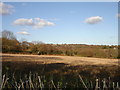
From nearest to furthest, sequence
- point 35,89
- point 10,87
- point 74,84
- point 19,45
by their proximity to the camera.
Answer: point 35,89, point 10,87, point 74,84, point 19,45

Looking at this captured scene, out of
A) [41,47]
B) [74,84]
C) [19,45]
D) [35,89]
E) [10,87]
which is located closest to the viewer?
[35,89]

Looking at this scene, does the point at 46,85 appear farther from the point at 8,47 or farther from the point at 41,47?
the point at 41,47

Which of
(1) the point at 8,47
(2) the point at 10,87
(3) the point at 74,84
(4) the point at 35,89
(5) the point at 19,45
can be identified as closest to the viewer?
(4) the point at 35,89

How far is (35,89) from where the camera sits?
151 cm

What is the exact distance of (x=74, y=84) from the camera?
1.79m

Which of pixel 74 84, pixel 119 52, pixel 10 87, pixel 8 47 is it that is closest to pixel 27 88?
pixel 10 87

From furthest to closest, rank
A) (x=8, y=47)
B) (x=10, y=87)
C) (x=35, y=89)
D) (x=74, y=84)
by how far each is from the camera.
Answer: (x=8, y=47)
(x=74, y=84)
(x=10, y=87)
(x=35, y=89)

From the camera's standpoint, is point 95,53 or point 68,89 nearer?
point 68,89

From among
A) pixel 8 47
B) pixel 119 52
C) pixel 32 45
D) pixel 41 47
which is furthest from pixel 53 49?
pixel 119 52

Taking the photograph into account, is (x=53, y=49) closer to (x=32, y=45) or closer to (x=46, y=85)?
(x=32, y=45)

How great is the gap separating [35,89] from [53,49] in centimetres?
638

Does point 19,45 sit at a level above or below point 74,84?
above

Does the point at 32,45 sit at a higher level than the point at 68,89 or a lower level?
higher

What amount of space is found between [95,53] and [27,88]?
19.8 ft
